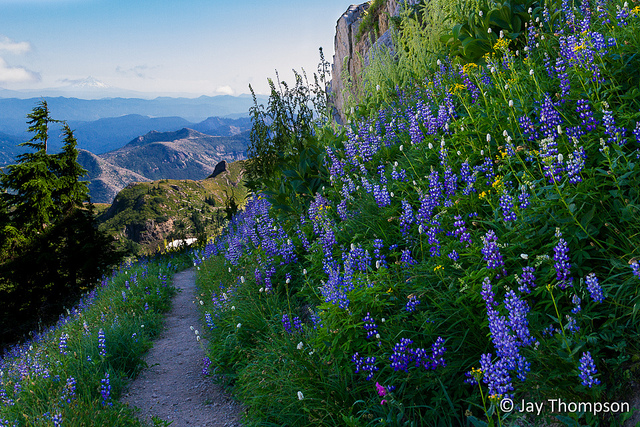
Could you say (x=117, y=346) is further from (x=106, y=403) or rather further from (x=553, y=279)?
(x=553, y=279)

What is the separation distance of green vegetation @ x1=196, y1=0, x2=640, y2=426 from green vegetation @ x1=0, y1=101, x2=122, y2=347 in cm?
2179

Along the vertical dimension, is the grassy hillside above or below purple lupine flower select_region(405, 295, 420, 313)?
below

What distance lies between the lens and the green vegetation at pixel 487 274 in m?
2.34

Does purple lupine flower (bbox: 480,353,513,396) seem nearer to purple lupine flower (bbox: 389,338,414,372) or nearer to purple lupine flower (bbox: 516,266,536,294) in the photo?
purple lupine flower (bbox: 516,266,536,294)

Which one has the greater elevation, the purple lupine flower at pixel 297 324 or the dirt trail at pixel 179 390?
the purple lupine flower at pixel 297 324

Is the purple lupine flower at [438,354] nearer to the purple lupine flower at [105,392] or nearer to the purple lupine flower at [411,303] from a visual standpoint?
the purple lupine flower at [411,303]

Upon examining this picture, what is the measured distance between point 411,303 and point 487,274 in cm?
68

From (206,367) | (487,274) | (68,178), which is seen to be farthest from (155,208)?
(487,274)

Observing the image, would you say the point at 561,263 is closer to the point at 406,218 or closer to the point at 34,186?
the point at 406,218

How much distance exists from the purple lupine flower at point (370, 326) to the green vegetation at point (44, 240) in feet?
Answer: 74.8

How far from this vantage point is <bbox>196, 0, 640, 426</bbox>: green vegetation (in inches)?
92.0

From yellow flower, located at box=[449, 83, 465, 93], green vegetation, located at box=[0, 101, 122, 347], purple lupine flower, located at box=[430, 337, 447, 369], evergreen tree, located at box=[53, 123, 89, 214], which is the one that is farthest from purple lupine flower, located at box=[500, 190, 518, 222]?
evergreen tree, located at box=[53, 123, 89, 214]

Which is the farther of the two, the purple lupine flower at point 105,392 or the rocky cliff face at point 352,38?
the rocky cliff face at point 352,38

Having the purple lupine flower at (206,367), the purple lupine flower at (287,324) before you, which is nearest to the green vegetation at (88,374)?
the purple lupine flower at (206,367)
